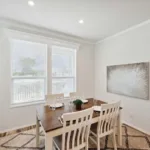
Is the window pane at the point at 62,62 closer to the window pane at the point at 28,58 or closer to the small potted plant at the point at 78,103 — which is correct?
the window pane at the point at 28,58

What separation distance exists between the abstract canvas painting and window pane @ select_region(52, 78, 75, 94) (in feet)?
4.14

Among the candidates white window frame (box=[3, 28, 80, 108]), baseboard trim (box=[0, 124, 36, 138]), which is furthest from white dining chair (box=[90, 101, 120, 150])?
white window frame (box=[3, 28, 80, 108])

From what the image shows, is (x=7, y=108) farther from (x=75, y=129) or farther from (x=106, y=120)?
(x=106, y=120)

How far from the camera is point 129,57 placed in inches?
128

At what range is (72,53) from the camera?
4180 mm

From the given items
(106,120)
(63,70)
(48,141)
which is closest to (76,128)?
(48,141)

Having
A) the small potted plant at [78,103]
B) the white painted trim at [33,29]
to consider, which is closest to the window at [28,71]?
the white painted trim at [33,29]

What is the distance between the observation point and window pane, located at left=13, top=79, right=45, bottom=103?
314cm

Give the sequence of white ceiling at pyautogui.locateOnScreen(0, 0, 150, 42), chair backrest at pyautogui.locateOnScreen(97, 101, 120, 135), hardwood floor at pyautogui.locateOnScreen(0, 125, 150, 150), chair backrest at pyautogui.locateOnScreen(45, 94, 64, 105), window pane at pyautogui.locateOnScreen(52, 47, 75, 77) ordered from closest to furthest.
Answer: chair backrest at pyautogui.locateOnScreen(97, 101, 120, 135) < white ceiling at pyautogui.locateOnScreen(0, 0, 150, 42) < hardwood floor at pyautogui.locateOnScreen(0, 125, 150, 150) < chair backrest at pyautogui.locateOnScreen(45, 94, 64, 105) < window pane at pyautogui.locateOnScreen(52, 47, 75, 77)

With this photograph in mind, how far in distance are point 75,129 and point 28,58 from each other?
2.48 m

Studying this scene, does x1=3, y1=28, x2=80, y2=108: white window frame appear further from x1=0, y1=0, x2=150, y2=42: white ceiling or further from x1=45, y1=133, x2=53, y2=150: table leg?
x1=45, y1=133, x2=53, y2=150: table leg

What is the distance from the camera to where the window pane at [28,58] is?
310 centimetres

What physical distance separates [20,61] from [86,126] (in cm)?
246

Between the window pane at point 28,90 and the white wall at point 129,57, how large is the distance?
84.0 inches
